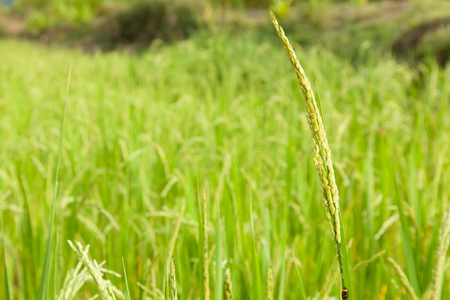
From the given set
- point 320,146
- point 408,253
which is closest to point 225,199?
point 408,253

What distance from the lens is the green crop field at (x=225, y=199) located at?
79 centimetres

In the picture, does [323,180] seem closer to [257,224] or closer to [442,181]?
[257,224]

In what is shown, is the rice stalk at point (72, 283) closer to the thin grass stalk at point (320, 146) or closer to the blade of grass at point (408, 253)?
the thin grass stalk at point (320, 146)

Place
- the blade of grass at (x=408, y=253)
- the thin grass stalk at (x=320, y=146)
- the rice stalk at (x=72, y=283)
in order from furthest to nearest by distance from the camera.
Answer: the blade of grass at (x=408, y=253), the rice stalk at (x=72, y=283), the thin grass stalk at (x=320, y=146)

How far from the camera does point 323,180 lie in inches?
14.4

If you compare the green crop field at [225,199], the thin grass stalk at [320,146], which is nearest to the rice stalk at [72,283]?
the green crop field at [225,199]

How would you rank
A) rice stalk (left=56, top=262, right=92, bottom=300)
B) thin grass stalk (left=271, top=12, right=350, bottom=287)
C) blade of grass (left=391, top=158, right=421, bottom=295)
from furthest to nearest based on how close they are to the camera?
blade of grass (left=391, top=158, right=421, bottom=295), rice stalk (left=56, top=262, right=92, bottom=300), thin grass stalk (left=271, top=12, right=350, bottom=287)

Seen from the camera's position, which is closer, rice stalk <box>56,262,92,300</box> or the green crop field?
rice stalk <box>56,262,92,300</box>

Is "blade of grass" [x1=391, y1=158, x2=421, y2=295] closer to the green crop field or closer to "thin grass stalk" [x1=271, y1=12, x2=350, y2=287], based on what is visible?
the green crop field

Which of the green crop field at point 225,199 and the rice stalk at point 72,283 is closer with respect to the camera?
the rice stalk at point 72,283

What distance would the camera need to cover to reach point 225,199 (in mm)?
1151

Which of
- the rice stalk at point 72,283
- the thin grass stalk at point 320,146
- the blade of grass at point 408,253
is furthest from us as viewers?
the blade of grass at point 408,253

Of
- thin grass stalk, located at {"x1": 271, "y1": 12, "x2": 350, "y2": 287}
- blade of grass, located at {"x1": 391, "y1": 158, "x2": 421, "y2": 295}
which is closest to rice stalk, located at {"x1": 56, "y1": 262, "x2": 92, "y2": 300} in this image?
thin grass stalk, located at {"x1": 271, "y1": 12, "x2": 350, "y2": 287}

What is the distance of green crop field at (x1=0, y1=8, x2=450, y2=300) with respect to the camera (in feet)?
2.59
